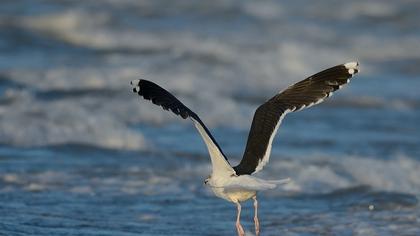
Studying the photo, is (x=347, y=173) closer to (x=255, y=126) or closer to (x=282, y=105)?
(x=282, y=105)

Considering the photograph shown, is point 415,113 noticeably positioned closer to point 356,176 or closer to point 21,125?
point 356,176

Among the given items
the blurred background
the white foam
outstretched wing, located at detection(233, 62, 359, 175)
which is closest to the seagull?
outstretched wing, located at detection(233, 62, 359, 175)

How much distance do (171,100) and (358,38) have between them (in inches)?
622

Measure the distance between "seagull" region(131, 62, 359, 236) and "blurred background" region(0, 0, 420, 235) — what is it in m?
1.42

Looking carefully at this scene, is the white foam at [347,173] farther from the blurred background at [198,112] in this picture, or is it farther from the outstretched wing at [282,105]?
the outstretched wing at [282,105]

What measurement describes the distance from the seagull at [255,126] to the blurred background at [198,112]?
1.42 metres

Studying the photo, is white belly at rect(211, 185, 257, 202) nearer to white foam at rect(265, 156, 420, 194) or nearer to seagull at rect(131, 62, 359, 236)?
seagull at rect(131, 62, 359, 236)

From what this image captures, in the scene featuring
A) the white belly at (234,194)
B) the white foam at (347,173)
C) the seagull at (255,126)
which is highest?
the white foam at (347,173)

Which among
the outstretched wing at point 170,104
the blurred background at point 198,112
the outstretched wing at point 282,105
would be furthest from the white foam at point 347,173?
the outstretched wing at point 170,104

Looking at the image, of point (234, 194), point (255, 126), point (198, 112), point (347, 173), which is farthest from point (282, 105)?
point (198, 112)

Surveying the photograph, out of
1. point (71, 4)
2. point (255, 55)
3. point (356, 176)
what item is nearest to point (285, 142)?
point (356, 176)

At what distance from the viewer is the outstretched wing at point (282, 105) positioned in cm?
765

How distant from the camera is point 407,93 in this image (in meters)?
16.6

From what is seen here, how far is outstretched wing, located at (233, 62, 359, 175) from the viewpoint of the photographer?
7.65m
